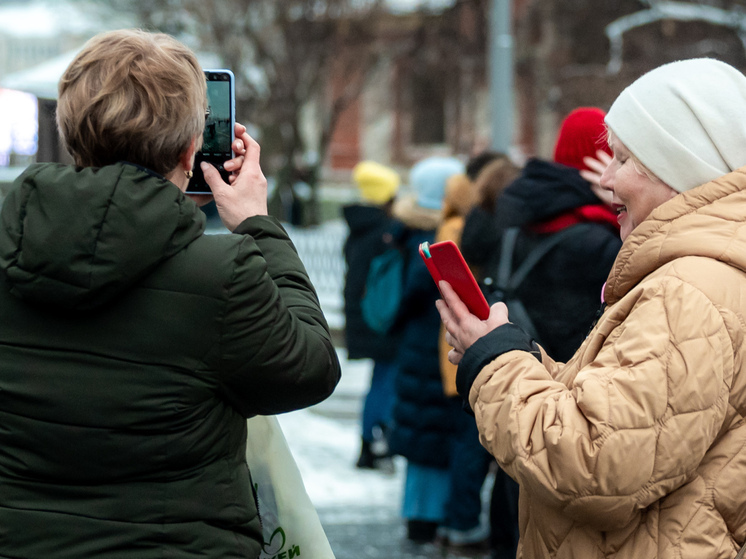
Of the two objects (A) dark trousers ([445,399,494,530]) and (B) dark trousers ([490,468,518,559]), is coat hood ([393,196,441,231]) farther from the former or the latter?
(B) dark trousers ([490,468,518,559])

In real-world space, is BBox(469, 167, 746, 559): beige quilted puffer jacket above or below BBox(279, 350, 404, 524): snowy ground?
above

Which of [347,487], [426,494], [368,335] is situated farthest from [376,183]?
[426,494]

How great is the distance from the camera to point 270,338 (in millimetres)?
1736

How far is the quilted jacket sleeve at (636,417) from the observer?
168cm

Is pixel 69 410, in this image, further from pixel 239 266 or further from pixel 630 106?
pixel 630 106

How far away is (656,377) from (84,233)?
1022mm

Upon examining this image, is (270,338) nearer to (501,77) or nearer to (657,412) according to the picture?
(657,412)

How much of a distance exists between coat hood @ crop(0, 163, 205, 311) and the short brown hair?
67 mm

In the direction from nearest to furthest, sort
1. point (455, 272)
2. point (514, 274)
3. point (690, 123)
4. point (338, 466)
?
point (690, 123)
point (455, 272)
point (514, 274)
point (338, 466)

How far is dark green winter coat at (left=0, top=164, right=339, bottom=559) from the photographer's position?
1678 millimetres

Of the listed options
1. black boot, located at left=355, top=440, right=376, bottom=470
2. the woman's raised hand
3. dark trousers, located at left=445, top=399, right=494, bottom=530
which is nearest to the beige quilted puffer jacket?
the woman's raised hand

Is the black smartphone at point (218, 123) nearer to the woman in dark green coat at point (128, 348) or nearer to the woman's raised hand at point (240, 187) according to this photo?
the woman's raised hand at point (240, 187)

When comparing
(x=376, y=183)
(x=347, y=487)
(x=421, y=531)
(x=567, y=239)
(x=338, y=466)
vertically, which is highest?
(x=567, y=239)

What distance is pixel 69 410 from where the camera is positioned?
171 centimetres
